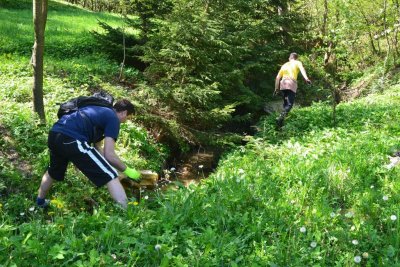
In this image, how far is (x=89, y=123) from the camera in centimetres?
469

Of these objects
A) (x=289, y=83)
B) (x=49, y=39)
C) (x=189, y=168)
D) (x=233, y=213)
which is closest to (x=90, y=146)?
(x=233, y=213)

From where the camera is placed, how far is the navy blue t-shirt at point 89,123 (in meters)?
4.62

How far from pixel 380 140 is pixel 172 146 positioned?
4.43 metres

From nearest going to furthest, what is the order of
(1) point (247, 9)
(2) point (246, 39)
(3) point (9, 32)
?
(2) point (246, 39) < (1) point (247, 9) < (3) point (9, 32)

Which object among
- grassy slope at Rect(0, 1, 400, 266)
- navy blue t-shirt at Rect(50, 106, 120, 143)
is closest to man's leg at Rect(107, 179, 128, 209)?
grassy slope at Rect(0, 1, 400, 266)

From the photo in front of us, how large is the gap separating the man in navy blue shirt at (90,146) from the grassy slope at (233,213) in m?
0.33

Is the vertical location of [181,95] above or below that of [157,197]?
above

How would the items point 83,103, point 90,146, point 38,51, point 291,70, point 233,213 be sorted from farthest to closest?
point 291,70 < point 38,51 < point 83,103 < point 90,146 < point 233,213

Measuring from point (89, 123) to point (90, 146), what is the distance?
11.0 inches

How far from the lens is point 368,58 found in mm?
19844

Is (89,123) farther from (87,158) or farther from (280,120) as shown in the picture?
(280,120)

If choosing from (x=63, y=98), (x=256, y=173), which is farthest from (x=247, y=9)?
(x=256, y=173)

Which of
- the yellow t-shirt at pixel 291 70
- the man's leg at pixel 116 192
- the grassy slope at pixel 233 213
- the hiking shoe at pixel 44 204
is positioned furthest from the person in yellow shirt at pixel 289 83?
the hiking shoe at pixel 44 204

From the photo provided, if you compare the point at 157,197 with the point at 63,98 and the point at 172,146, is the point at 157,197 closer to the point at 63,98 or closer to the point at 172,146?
the point at 172,146
